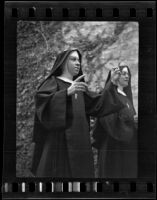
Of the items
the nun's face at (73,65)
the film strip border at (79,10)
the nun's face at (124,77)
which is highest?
the film strip border at (79,10)

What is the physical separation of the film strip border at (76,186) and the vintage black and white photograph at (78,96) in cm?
5

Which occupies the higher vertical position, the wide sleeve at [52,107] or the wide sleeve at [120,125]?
the wide sleeve at [52,107]

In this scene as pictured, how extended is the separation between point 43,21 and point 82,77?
0.40 metres

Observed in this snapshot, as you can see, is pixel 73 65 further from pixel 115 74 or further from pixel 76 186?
pixel 76 186

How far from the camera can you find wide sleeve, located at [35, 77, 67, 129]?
2.34 meters

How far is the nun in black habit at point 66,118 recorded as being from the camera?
7.68 feet

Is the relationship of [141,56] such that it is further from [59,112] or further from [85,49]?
[59,112]

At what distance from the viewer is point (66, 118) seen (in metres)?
2.34

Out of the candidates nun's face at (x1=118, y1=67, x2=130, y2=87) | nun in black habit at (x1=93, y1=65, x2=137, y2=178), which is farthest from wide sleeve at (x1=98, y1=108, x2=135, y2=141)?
nun's face at (x1=118, y1=67, x2=130, y2=87)

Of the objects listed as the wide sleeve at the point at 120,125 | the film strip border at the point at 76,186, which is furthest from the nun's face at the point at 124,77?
the film strip border at the point at 76,186

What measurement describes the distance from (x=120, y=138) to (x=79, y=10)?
786 mm

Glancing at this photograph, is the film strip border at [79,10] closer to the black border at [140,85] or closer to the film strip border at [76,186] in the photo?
the black border at [140,85]

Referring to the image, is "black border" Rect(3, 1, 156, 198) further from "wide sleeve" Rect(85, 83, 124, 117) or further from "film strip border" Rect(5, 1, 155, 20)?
"wide sleeve" Rect(85, 83, 124, 117)

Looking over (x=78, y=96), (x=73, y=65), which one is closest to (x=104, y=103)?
(x=78, y=96)
